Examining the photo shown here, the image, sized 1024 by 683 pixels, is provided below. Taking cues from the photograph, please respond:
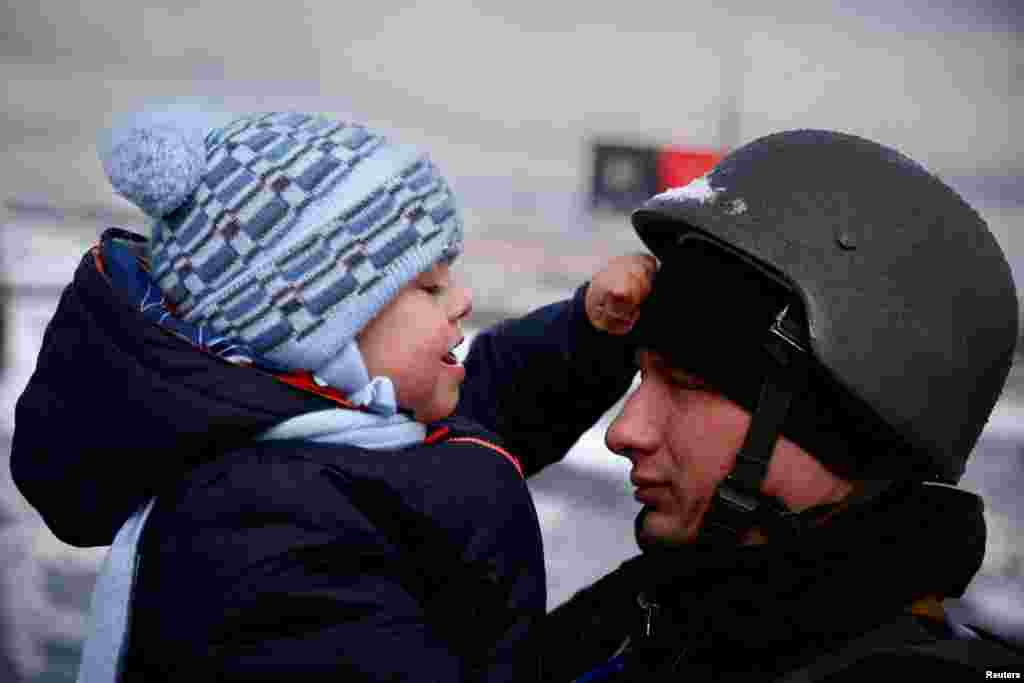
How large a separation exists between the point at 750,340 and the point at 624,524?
103 centimetres

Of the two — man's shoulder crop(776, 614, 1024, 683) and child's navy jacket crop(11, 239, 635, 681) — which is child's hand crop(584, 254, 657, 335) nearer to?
child's navy jacket crop(11, 239, 635, 681)

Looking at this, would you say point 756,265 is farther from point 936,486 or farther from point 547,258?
point 547,258

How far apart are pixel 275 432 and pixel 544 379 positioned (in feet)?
1.63

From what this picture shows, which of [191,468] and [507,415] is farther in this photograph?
[507,415]

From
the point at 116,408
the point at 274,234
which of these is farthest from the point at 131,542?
the point at 274,234

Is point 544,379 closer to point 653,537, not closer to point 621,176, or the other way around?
point 653,537

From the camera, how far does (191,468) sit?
0.98 meters

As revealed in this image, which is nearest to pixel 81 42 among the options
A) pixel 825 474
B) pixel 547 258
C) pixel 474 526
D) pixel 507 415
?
pixel 547 258

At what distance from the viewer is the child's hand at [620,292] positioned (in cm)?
118

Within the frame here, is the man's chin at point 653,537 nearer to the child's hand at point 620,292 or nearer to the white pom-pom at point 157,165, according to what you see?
the child's hand at point 620,292

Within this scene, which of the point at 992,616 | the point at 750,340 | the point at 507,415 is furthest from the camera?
the point at 992,616

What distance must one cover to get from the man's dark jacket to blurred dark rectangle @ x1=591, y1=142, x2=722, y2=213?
1.02 m

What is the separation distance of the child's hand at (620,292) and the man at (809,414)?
79 millimetres

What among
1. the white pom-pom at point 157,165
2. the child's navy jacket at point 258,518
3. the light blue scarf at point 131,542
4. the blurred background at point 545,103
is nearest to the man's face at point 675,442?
the child's navy jacket at point 258,518
